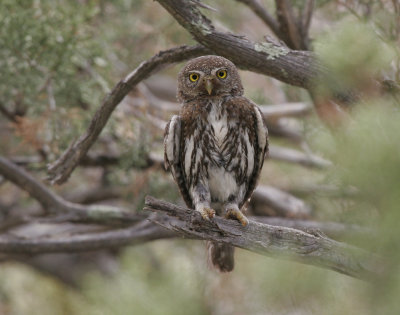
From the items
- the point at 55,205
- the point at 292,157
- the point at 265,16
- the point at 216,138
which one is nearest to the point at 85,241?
the point at 55,205

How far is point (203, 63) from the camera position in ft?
12.8

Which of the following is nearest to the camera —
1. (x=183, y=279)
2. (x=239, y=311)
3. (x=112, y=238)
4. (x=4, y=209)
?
(x=239, y=311)

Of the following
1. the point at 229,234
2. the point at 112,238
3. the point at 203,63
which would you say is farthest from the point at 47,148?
the point at 229,234

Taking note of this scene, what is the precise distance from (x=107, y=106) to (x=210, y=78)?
0.82 m

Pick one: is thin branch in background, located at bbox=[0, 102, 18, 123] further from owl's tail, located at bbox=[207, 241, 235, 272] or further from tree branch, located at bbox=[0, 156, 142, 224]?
owl's tail, located at bbox=[207, 241, 235, 272]

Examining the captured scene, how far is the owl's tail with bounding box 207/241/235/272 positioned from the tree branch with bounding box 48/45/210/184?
120 cm

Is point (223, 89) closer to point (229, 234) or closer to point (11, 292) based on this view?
point (229, 234)

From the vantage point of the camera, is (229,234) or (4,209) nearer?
(229,234)

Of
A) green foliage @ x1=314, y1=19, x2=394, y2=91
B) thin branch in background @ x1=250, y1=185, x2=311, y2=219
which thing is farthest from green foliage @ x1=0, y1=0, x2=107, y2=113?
green foliage @ x1=314, y1=19, x2=394, y2=91

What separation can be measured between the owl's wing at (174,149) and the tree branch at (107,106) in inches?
16.3

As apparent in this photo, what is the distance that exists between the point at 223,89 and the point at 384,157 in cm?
259

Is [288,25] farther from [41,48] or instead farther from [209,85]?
[41,48]

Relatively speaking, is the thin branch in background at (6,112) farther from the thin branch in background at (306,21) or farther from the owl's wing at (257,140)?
the thin branch in background at (306,21)

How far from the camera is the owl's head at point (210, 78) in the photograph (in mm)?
3850
